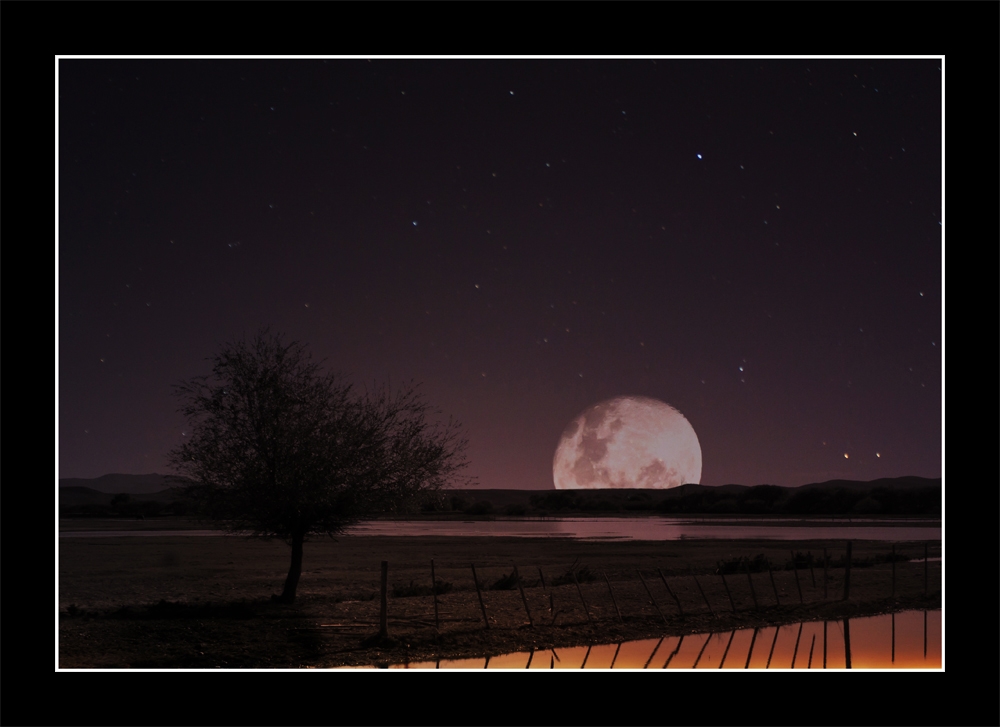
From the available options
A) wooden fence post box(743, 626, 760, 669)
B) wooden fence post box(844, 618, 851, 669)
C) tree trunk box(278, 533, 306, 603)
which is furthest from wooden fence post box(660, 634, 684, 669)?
tree trunk box(278, 533, 306, 603)

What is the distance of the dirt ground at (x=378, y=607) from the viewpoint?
21453 millimetres

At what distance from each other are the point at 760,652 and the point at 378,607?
13.4 metres

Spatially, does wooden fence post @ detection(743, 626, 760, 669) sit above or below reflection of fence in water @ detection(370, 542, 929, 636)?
above

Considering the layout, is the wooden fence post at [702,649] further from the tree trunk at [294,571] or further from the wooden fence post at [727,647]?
the tree trunk at [294,571]

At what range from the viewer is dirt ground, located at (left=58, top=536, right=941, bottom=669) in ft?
70.4

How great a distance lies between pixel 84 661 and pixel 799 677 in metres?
16.2

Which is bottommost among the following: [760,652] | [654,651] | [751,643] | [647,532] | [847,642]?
[647,532]

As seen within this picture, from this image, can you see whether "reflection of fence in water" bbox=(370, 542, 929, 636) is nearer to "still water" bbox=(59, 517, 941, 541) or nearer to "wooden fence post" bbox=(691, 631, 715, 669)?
A: "wooden fence post" bbox=(691, 631, 715, 669)

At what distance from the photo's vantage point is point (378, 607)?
1168 inches

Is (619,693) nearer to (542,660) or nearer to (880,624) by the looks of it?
(542,660)

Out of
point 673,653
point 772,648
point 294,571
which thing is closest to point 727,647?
point 772,648

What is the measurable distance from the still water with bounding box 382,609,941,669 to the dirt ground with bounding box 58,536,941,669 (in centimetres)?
87

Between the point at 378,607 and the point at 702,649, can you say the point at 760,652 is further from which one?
the point at 378,607

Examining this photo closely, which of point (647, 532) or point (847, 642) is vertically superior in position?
point (847, 642)
